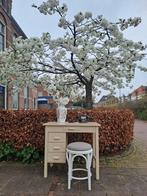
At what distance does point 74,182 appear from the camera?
4.09 metres

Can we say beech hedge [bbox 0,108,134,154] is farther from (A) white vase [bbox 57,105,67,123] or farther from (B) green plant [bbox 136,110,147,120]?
(B) green plant [bbox 136,110,147,120]

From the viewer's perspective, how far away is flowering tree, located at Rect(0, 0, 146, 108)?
630 centimetres

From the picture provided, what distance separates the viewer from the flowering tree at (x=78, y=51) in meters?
6.30

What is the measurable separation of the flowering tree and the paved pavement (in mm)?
2779

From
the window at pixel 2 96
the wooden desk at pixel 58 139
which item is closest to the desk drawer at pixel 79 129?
the wooden desk at pixel 58 139

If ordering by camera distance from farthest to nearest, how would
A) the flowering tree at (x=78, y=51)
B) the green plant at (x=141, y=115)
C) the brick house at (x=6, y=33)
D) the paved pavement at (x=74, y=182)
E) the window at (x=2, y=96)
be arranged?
the green plant at (x=141, y=115)
the brick house at (x=6, y=33)
the window at (x=2, y=96)
the flowering tree at (x=78, y=51)
the paved pavement at (x=74, y=182)

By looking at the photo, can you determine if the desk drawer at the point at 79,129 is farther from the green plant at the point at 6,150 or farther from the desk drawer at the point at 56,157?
the green plant at the point at 6,150

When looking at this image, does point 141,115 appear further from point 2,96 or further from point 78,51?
point 78,51

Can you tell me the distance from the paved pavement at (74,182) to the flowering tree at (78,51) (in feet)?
9.12

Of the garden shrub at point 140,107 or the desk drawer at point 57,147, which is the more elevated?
the garden shrub at point 140,107

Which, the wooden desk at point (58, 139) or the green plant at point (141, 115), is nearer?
the wooden desk at point (58, 139)

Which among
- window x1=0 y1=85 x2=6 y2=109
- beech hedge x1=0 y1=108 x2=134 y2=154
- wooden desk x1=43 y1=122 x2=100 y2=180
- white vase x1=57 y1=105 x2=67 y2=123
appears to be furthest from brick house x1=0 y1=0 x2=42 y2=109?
wooden desk x1=43 y1=122 x2=100 y2=180

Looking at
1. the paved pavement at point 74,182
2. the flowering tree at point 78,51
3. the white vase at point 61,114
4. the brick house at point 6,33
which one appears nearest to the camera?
the paved pavement at point 74,182

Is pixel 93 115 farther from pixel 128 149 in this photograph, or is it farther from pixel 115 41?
pixel 115 41
